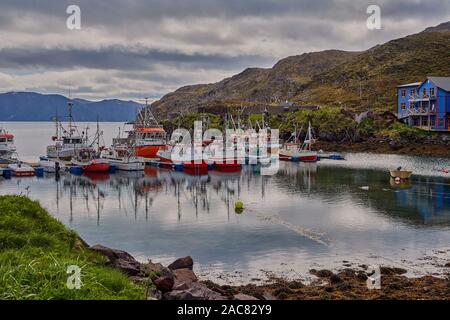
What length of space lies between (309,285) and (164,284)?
25.5 feet

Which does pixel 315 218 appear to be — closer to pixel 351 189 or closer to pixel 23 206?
pixel 351 189

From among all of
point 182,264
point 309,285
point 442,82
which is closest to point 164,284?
point 182,264

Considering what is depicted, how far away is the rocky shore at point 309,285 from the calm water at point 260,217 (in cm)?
195

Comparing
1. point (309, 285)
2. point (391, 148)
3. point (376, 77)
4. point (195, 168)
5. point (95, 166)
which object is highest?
point (376, 77)

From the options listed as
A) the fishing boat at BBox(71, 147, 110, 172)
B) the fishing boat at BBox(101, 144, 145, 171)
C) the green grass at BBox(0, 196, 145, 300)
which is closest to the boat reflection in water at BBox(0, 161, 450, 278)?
the fishing boat at BBox(71, 147, 110, 172)

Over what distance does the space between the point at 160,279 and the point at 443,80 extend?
303ft

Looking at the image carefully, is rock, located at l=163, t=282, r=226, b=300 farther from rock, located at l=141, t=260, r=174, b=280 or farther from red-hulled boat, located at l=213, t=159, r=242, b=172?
Result: red-hulled boat, located at l=213, t=159, r=242, b=172

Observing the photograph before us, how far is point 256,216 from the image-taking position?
40.3m

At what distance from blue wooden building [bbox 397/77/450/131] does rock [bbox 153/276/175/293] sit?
86.4 metres

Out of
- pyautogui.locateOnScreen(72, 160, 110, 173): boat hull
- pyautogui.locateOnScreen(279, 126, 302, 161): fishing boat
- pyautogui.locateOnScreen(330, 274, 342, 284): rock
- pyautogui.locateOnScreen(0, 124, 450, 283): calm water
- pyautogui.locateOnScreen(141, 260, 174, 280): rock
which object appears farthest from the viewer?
pyautogui.locateOnScreen(279, 126, 302, 161): fishing boat

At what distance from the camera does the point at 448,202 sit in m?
46.0

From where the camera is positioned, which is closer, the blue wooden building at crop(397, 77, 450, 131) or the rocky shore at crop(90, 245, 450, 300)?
the rocky shore at crop(90, 245, 450, 300)

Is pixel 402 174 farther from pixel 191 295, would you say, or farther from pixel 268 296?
pixel 191 295

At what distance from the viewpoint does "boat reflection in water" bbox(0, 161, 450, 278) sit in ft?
94.5
